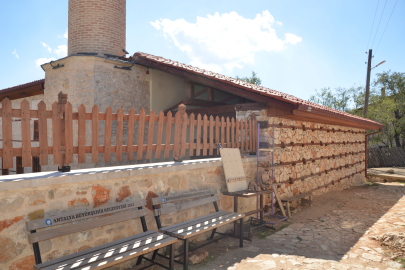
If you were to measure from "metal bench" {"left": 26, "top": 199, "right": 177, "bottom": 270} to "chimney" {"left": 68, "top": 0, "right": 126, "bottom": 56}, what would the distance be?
706cm

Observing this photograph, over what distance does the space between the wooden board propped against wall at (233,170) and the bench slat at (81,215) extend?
1912 mm

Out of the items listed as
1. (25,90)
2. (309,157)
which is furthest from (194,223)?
(25,90)

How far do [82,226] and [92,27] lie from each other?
7.93 metres

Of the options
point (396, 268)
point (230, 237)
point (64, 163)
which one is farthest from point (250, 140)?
point (64, 163)

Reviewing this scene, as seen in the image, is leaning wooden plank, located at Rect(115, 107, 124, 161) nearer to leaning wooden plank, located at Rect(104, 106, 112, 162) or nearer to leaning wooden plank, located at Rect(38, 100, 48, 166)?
leaning wooden plank, located at Rect(104, 106, 112, 162)

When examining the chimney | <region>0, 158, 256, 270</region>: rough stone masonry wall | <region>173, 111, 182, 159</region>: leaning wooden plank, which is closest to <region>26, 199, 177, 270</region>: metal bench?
<region>0, 158, 256, 270</region>: rough stone masonry wall

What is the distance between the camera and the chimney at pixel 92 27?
9.17m

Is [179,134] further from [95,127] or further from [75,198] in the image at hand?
[75,198]

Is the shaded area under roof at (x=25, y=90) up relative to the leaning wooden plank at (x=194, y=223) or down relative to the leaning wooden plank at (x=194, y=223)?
up

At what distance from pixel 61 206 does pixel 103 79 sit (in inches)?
228

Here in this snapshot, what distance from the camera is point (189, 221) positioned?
410 cm

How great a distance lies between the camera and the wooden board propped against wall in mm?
5117

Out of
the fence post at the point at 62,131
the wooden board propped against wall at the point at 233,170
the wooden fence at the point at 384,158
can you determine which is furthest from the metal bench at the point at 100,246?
the wooden fence at the point at 384,158

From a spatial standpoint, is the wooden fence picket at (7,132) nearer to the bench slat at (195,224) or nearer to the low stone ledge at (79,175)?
the low stone ledge at (79,175)
